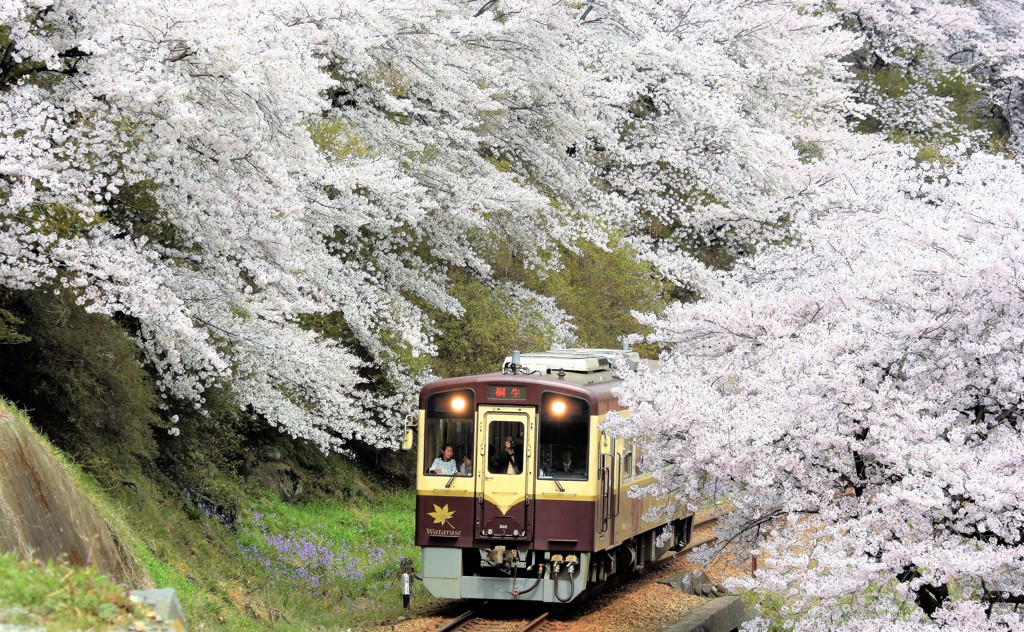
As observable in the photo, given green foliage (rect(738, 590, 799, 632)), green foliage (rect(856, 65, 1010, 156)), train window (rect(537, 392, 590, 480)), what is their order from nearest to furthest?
train window (rect(537, 392, 590, 480)) < green foliage (rect(738, 590, 799, 632)) < green foliage (rect(856, 65, 1010, 156))

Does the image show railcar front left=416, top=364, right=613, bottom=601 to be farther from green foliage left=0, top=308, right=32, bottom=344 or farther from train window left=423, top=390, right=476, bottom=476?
green foliage left=0, top=308, right=32, bottom=344

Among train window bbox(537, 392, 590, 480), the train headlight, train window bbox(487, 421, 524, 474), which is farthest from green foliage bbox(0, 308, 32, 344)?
train window bbox(537, 392, 590, 480)

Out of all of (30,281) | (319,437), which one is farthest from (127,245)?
(319,437)

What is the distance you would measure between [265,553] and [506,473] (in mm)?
3383

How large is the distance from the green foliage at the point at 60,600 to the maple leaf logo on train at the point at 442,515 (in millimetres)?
6534

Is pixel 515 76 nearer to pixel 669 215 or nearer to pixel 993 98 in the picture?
pixel 669 215

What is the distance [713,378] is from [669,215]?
45.5 ft

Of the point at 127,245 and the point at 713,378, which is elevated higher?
the point at 127,245

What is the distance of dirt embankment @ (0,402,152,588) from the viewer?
6.81 meters

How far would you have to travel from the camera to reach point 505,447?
11.9m

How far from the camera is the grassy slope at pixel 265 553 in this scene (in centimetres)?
1023

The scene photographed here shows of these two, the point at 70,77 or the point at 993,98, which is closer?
the point at 70,77

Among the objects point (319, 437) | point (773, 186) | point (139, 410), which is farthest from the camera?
point (773, 186)

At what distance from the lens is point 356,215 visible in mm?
13281
